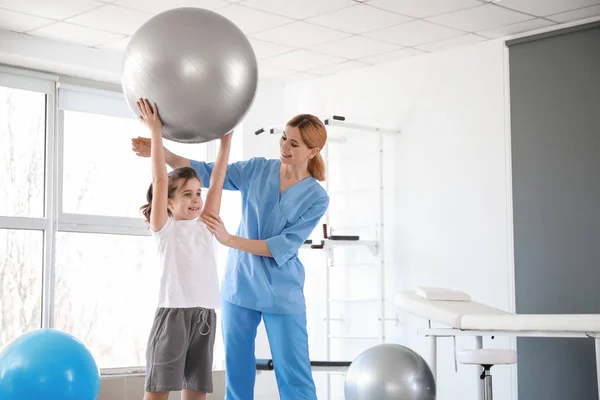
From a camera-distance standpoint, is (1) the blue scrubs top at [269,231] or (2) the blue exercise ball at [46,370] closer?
(2) the blue exercise ball at [46,370]

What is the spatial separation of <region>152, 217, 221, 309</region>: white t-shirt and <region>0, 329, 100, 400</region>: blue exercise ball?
0.32m

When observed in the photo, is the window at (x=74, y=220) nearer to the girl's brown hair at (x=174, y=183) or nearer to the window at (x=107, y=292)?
the window at (x=107, y=292)

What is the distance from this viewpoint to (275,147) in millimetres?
6152

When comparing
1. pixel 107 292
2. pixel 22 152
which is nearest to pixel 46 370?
pixel 22 152

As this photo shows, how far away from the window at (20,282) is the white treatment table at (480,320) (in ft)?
7.48

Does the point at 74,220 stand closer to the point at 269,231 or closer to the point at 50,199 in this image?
the point at 50,199

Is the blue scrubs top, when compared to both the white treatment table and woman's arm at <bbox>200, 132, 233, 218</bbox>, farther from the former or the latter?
the white treatment table

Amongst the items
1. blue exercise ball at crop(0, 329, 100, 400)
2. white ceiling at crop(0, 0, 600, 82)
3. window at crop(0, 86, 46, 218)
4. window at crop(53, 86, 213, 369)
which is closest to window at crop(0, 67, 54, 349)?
window at crop(0, 86, 46, 218)

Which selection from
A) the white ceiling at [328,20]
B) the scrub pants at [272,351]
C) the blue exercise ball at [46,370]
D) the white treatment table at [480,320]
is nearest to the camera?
the blue exercise ball at [46,370]

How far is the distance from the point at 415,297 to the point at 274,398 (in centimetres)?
209

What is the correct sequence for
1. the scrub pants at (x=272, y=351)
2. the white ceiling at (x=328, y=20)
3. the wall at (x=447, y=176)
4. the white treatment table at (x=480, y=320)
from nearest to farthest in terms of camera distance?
the scrub pants at (x=272, y=351) < the white treatment table at (x=480, y=320) < the white ceiling at (x=328, y=20) < the wall at (x=447, y=176)

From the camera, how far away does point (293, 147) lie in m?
3.10

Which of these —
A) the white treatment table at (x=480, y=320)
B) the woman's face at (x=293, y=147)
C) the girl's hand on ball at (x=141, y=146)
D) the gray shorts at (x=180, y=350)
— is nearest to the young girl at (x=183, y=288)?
the gray shorts at (x=180, y=350)

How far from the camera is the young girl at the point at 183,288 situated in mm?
2785
